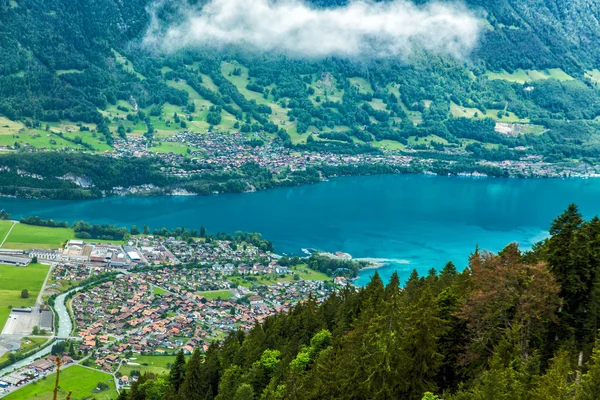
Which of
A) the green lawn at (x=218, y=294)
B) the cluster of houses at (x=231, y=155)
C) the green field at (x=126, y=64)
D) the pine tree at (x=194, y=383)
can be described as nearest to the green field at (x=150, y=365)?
the green lawn at (x=218, y=294)

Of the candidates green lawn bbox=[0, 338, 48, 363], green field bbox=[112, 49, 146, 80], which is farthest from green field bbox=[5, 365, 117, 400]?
green field bbox=[112, 49, 146, 80]

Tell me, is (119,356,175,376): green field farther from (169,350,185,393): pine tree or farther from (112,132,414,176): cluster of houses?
(112,132,414,176): cluster of houses

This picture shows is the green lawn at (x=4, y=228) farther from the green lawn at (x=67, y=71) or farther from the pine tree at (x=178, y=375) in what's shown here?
the green lawn at (x=67, y=71)

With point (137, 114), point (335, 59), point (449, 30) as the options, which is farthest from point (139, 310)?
point (449, 30)

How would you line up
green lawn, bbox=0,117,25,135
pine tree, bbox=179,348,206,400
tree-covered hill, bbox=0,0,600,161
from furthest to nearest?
tree-covered hill, bbox=0,0,600,161 < green lawn, bbox=0,117,25,135 < pine tree, bbox=179,348,206,400

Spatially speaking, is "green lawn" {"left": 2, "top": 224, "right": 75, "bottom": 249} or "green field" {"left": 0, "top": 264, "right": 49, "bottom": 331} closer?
"green field" {"left": 0, "top": 264, "right": 49, "bottom": 331}

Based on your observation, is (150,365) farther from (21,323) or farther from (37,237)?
(37,237)
